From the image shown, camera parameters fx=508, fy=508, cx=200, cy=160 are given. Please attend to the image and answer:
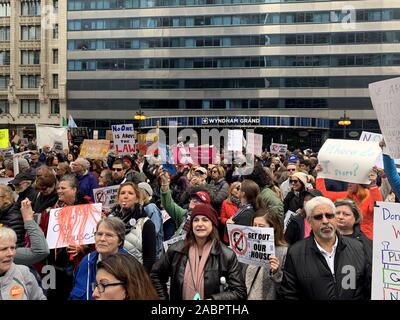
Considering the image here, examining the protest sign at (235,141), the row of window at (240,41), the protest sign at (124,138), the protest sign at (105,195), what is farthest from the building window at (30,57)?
the protest sign at (105,195)

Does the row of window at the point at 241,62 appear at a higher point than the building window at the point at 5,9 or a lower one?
lower

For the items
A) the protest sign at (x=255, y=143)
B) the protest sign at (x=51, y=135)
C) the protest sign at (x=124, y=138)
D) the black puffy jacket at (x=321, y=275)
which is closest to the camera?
the black puffy jacket at (x=321, y=275)

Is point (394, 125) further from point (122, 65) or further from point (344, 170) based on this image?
point (122, 65)

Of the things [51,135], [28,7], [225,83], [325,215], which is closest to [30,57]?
[28,7]

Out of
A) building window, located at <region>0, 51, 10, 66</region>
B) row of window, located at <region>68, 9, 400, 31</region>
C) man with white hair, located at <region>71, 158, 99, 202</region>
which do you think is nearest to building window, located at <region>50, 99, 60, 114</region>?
building window, located at <region>0, 51, 10, 66</region>

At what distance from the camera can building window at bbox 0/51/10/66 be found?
62.6 metres

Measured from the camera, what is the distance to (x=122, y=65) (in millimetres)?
62031

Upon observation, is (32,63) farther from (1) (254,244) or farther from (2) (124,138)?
(1) (254,244)

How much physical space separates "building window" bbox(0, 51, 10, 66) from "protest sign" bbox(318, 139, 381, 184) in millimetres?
62095

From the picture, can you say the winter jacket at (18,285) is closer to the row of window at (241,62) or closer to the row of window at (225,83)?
the row of window at (225,83)

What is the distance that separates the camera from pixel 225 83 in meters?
59.4

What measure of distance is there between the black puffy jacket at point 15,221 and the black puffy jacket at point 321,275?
8.59 feet

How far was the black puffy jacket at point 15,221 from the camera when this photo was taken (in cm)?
493

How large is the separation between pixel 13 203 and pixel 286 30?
55639 mm
